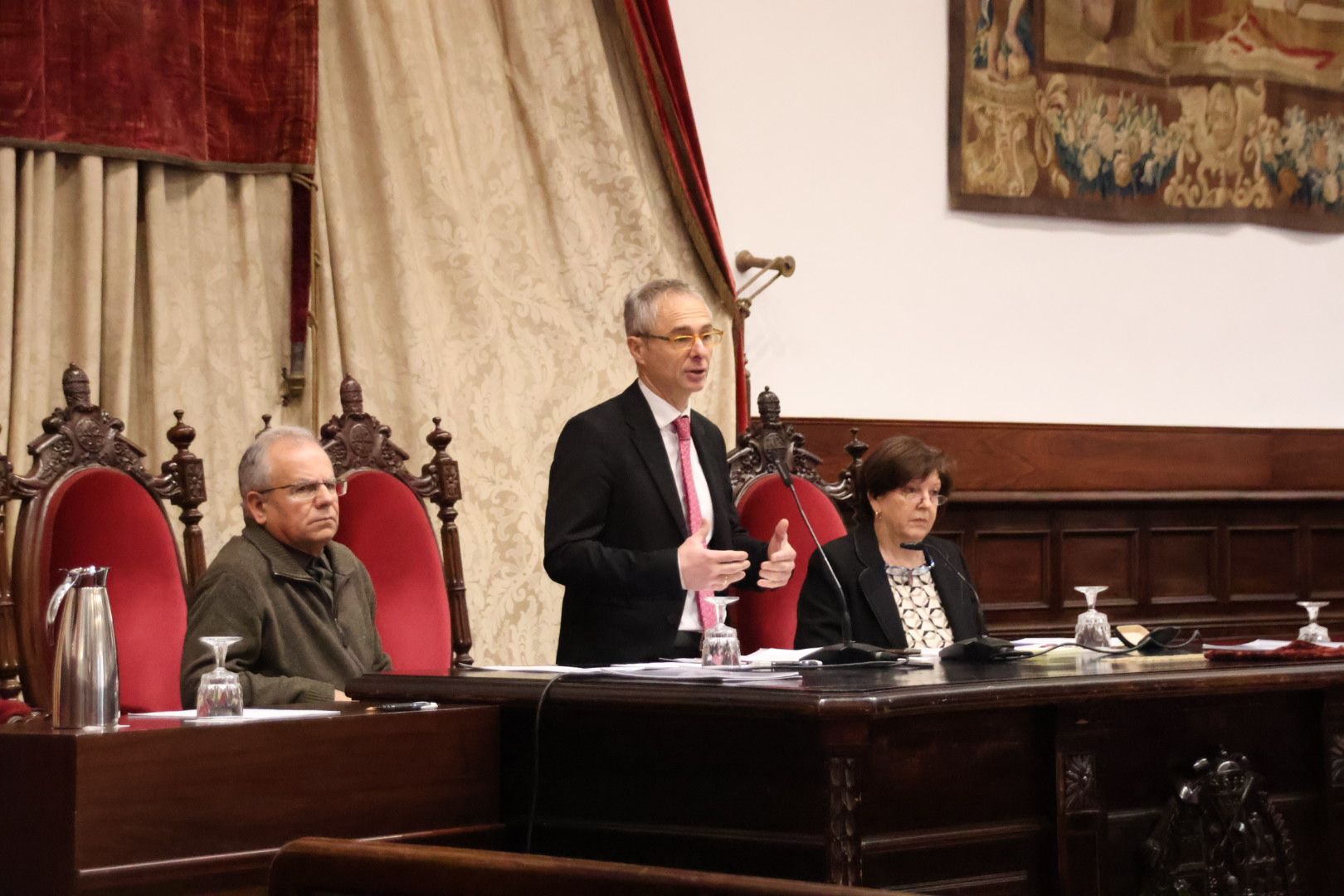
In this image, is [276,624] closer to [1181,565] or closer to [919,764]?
[919,764]

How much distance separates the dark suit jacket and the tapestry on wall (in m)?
2.90

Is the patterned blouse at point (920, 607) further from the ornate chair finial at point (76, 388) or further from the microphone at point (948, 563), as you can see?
the ornate chair finial at point (76, 388)

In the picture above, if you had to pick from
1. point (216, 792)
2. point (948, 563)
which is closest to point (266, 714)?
point (216, 792)

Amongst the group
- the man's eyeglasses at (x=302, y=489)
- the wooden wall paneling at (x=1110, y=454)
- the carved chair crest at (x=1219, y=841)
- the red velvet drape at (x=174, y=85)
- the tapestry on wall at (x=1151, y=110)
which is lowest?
the carved chair crest at (x=1219, y=841)

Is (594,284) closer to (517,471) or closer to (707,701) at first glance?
(517,471)

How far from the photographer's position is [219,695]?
256cm

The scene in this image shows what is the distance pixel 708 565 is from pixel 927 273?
3.28 m

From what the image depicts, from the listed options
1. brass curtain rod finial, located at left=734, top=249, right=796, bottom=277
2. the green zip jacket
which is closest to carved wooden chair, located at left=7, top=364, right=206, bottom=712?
the green zip jacket

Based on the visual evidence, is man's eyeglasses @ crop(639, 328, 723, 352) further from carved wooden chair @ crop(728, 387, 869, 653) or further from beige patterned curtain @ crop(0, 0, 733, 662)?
beige patterned curtain @ crop(0, 0, 733, 662)

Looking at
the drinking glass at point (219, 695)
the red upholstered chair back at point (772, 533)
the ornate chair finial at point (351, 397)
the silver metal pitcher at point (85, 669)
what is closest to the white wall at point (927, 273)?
the red upholstered chair back at point (772, 533)

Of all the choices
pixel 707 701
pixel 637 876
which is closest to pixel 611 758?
pixel 707 701

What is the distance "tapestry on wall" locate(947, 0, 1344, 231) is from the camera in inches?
241

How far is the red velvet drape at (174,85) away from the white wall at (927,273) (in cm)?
155

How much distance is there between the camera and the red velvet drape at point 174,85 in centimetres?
419
